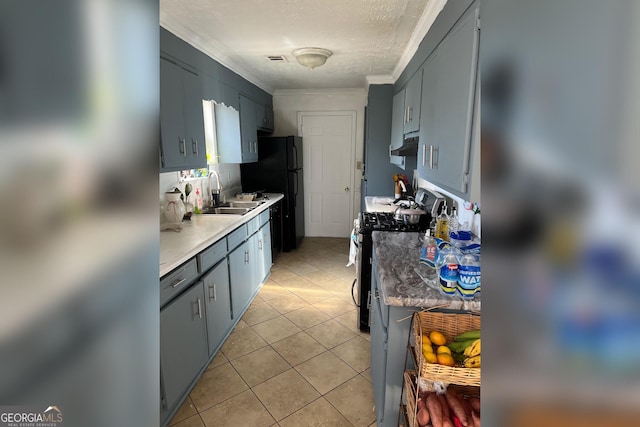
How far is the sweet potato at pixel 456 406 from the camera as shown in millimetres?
1211

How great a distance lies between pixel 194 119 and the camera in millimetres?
2455

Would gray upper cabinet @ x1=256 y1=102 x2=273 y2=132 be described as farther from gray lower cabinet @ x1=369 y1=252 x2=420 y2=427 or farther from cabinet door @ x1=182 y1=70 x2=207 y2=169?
gray lower cabinet @ x1=369 y1=252 x2=420 y2=427

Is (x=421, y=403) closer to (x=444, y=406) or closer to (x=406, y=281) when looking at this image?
(x=444, y=406)

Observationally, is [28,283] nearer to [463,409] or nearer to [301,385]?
[463,409]

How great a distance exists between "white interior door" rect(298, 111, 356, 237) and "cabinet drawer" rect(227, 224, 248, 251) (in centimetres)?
241

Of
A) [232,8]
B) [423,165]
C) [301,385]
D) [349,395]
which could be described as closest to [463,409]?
[349,395]

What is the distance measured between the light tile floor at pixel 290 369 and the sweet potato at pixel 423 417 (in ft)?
2.15

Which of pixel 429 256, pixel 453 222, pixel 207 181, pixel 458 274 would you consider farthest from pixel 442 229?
pixel 207 181

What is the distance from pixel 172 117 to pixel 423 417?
2.16 metres

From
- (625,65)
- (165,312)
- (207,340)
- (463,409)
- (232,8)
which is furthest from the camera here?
(207,340)

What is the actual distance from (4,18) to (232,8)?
6.97 ft

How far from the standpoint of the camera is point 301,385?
6.89ft

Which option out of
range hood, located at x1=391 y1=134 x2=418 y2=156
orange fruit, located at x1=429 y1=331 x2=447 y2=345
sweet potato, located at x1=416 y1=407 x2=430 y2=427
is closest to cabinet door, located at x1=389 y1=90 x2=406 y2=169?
range hood, located at x1=391 y1=134 x2=418 y2=156

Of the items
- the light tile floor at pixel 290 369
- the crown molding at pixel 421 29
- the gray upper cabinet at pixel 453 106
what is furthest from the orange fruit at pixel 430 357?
the crown molding at pixel 421 29
